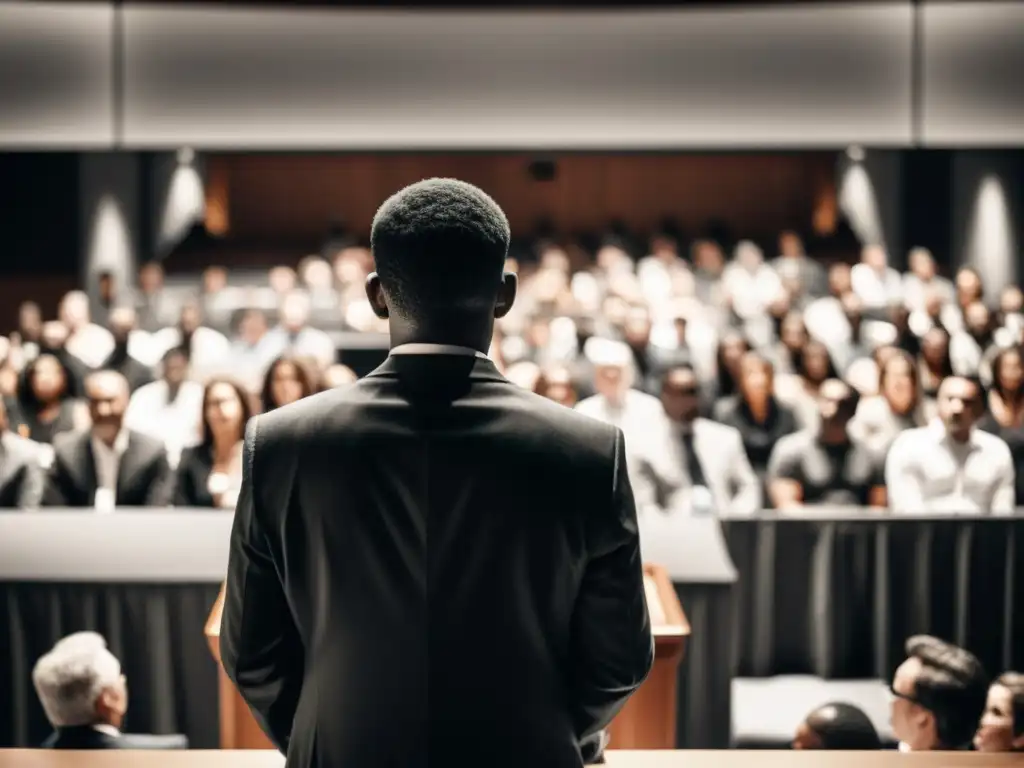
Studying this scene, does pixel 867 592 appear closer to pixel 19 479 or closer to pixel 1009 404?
pixel 1009 404

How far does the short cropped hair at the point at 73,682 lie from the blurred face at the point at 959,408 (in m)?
3.33

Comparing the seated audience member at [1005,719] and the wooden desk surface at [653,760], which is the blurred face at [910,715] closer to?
the seated audience member at [1005,719]

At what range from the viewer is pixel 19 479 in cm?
461

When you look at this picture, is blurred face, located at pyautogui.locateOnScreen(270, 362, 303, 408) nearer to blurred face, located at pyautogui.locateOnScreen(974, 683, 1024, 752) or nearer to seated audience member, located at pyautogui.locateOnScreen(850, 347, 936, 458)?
seated audience member, located at pyautogui.locateOnScreen(850, 347, 936, 458)

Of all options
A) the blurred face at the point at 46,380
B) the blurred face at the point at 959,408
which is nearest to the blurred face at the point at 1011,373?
the blurred face at the point at 959,408

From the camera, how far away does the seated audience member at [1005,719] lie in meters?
2.90

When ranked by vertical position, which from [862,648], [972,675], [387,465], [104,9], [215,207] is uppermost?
[104,9]

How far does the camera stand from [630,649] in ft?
4.15

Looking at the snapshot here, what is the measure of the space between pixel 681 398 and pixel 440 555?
3771 mm

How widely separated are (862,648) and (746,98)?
6247 mm

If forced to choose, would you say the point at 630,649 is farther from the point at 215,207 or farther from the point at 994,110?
the point at 215,207

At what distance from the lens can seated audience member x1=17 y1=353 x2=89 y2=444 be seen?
5523mm

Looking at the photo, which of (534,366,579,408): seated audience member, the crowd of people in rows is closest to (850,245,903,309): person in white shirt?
the crowd of people in rows

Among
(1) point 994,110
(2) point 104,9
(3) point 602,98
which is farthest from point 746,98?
(2) point 104,9
